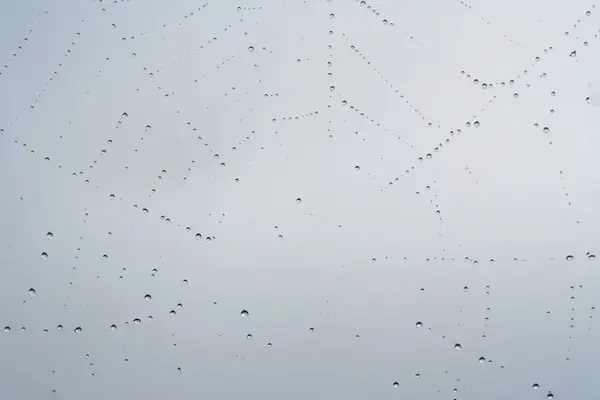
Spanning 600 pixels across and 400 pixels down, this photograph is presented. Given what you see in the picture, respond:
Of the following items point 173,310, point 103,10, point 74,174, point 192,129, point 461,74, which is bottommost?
point 173,310

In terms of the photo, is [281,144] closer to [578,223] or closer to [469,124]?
[469,124]

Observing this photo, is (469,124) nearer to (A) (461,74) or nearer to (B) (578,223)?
(A) (461,74)

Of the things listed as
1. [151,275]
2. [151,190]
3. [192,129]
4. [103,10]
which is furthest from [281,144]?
[103,10]

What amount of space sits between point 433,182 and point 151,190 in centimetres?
117

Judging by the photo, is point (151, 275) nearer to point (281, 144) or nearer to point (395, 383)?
point (281, 144)

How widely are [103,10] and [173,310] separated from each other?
1.33 meters

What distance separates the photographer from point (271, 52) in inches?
105

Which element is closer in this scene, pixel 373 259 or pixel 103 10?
pixel 373 259

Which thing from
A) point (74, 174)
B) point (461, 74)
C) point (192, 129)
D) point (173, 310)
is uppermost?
point (461, 74)

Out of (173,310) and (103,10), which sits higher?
(103,10)

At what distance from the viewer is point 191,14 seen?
8.91 ft

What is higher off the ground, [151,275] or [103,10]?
[103,10]

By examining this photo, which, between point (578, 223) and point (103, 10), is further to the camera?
point (103, 10)

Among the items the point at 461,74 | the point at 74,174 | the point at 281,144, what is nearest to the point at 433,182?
the point at 461,74
